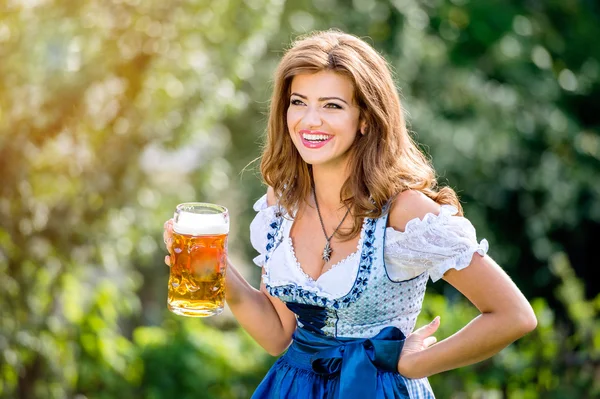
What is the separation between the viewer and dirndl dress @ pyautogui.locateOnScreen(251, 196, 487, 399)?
7.41 feet

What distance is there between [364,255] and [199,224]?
432mm

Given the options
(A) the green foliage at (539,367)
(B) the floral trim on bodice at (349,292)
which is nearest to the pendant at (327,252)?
(B) the floral trim on bodice at (349,292)

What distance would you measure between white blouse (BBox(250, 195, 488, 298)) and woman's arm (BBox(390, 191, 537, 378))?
30 mm

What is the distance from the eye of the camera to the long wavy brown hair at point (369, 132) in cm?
236

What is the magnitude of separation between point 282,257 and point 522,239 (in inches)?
324

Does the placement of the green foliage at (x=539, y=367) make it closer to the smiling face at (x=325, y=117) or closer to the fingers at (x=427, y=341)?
the fingers at (x=427, y=341)

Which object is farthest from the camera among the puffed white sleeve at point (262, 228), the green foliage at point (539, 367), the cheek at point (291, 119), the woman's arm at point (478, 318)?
the green foliage at point (539, 367)

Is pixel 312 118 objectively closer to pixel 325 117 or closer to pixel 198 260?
pixel 325 117

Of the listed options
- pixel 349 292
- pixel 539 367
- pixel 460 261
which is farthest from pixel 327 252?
pixel 539 367

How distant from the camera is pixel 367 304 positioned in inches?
91.6

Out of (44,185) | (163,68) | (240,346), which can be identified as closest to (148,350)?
(240,346)

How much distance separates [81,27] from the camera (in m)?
4.61

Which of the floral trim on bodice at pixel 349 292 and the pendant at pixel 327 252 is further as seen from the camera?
the pendant at pixel 327 252

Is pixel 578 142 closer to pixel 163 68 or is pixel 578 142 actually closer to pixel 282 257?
pixel 163 68
